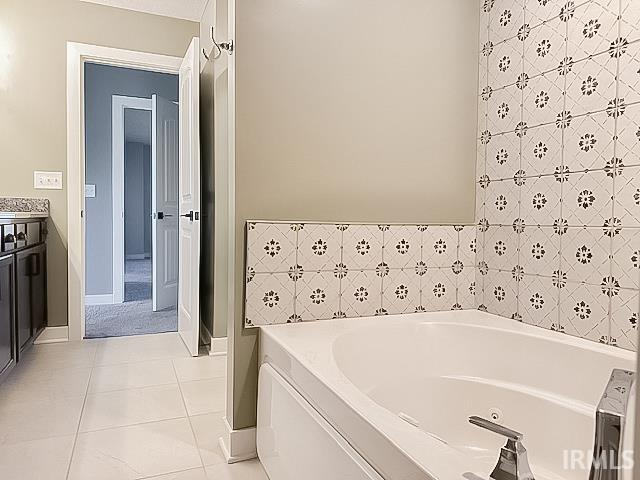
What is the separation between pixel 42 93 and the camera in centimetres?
313

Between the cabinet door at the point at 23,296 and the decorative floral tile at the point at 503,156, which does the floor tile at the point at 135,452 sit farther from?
the decorative floral tile at the point at 503,156

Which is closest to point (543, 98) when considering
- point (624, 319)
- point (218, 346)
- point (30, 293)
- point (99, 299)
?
point (624, 319)

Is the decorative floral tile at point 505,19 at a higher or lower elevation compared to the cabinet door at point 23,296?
higher

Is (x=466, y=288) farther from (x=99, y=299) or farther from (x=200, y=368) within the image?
(x=99, y=299)

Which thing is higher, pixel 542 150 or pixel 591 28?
pixel 591 28

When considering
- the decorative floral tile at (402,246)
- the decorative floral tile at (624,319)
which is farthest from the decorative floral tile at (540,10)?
the decorative floral tile at (624,319)

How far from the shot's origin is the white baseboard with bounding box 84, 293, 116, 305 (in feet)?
15.2

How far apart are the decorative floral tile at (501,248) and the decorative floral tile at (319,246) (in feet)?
2.40

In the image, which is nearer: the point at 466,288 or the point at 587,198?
the point at 587,198

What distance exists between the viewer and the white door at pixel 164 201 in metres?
4.29

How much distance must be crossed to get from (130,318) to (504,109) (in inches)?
134

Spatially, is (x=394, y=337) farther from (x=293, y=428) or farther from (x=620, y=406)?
(x=620, y=406)

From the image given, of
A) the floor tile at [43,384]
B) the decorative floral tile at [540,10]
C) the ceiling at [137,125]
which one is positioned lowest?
the floor tile at [43,384]

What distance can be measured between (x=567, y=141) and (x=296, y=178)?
1032mm
